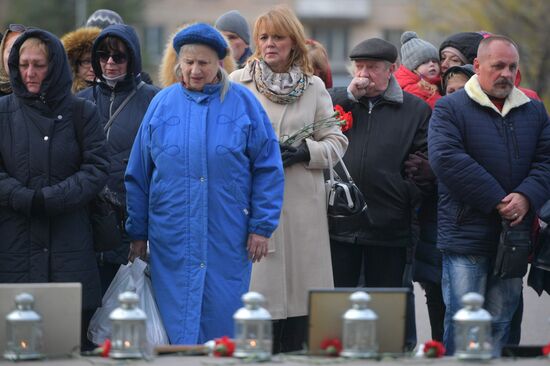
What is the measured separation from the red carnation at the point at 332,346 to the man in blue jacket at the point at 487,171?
2273mm

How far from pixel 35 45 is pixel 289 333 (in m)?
2.34

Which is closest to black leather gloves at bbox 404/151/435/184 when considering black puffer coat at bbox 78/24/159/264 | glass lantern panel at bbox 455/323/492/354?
black puffer coat at bbox 78/24/159/264

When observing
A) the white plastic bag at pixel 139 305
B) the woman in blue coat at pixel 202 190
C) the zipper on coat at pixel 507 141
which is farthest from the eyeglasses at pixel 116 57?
the zipper on coat at pixel 507 141

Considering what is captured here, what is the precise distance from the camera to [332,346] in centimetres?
622

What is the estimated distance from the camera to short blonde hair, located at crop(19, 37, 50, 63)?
7.89 m

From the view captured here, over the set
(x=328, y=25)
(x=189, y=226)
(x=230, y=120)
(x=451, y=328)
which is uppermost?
(x=328, y=25)

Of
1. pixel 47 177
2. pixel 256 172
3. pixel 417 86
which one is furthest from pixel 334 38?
pixel 47 177

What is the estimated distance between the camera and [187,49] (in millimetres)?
7949

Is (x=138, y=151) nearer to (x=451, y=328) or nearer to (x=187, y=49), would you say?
(x=187, y=49)

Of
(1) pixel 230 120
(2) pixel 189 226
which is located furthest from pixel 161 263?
(1) pixel 230 120

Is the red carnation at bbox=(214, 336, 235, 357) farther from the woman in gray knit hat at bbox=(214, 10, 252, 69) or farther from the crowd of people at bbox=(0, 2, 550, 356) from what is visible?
the woman in gray knit hat at bbox=(214, 10, 252, 69)

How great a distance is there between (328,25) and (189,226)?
6769 centimetres

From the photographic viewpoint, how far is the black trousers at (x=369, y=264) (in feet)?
30.3

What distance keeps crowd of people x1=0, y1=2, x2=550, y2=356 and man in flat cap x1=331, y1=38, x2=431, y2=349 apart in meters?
0.01
